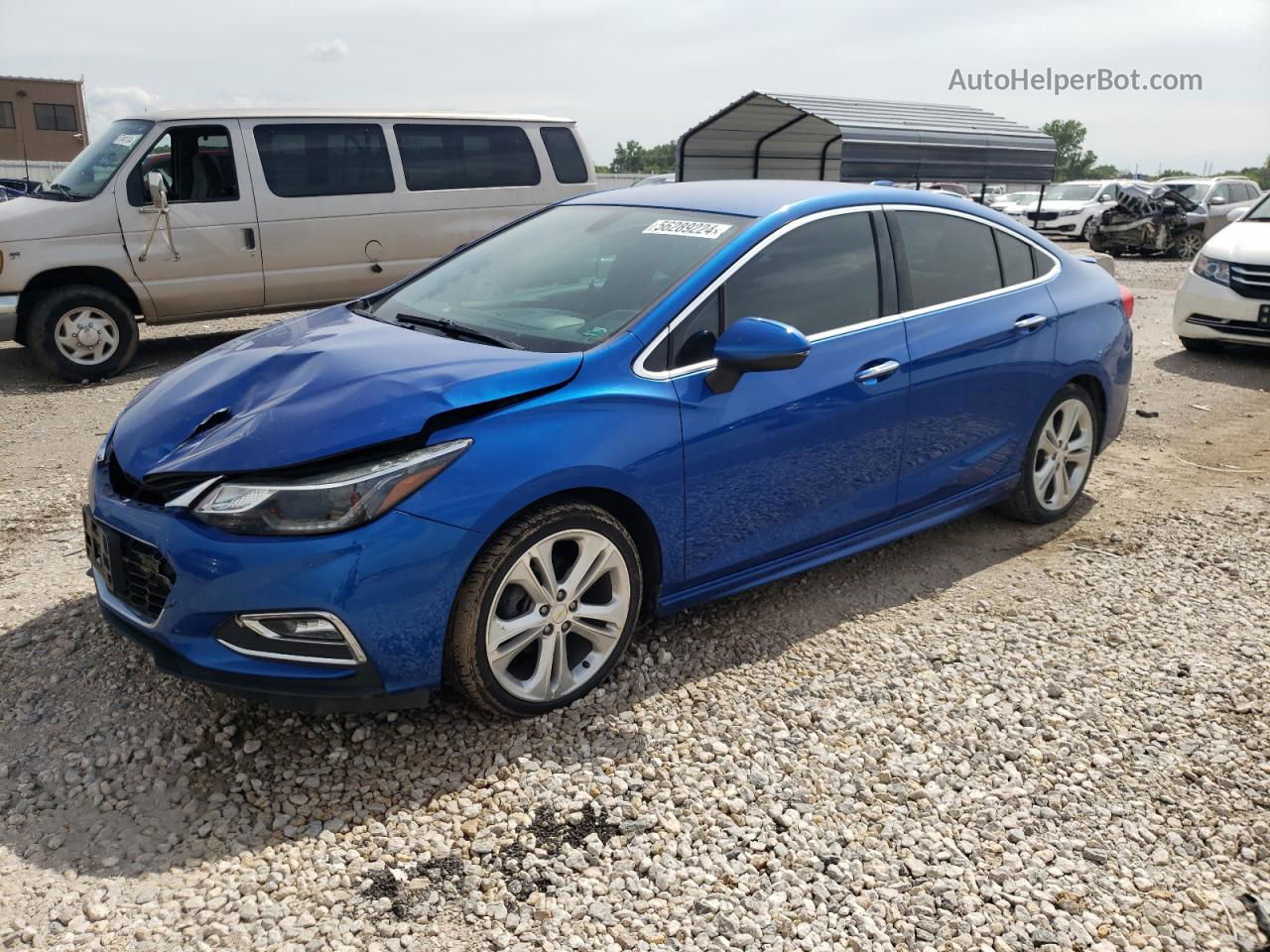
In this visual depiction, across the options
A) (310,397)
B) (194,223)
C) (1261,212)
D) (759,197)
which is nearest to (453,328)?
(310,397)

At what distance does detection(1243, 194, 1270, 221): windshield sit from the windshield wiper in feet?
30.1

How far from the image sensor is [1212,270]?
30.1 feet

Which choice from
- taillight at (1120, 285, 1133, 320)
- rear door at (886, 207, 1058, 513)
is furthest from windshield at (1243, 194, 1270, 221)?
rear door at (886, 207, 1058, 513)

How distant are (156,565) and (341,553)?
585mm

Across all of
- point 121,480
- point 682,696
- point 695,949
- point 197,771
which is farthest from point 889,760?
point 121,480

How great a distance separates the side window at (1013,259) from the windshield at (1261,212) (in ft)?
22.0

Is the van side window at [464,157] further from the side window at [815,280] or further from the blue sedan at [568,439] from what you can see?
the side window at [815,280]

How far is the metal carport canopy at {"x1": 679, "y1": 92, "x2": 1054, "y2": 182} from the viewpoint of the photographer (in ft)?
45.6

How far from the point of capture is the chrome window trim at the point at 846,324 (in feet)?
11.1

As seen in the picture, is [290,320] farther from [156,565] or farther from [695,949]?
[695,949]

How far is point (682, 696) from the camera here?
3.46 metres

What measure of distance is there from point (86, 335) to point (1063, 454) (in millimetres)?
7056

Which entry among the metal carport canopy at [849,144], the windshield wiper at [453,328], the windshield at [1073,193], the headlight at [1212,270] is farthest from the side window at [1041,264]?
the windshield at [1073,193]

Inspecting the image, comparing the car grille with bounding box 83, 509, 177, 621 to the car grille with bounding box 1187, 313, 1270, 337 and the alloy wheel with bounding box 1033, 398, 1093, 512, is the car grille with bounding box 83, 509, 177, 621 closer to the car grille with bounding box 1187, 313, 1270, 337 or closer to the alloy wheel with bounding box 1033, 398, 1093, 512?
the alloy wheel with bounding box 1033, 398, 1093, 512
